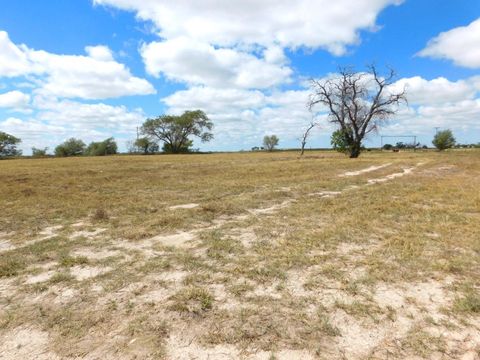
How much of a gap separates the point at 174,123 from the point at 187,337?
92483 mm

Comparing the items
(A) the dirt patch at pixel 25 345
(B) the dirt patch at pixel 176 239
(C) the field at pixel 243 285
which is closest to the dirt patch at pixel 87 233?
(C) the field at pixel 243 285

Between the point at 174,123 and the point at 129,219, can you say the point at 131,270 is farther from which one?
the point at 174,123

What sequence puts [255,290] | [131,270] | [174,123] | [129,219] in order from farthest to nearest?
[174,123], [129,219], [131,270], [255,290]

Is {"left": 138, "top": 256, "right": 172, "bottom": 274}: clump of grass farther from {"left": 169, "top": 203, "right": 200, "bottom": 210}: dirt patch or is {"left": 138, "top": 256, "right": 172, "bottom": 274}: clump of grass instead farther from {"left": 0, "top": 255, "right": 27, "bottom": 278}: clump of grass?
{"left": 169, "top": 203, "right": 200, "bottom": 210}: dirt patch

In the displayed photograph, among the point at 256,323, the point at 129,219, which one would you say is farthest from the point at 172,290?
the point at 129,219

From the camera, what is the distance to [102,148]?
9675 centimetres

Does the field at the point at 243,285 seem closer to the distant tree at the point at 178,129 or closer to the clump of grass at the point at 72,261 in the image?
the clump of grass at the point at 72,261

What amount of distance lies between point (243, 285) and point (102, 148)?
3924 inches

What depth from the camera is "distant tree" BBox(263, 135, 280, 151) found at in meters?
109

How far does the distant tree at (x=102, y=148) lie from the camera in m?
96.2

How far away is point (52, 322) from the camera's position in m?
3.78

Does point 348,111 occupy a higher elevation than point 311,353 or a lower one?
higher

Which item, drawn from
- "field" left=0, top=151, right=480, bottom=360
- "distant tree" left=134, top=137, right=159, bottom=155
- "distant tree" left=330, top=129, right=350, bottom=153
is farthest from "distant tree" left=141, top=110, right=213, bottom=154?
"field" left=0, top=151, right=480, bottom=360

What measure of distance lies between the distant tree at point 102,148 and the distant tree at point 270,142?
43.4 m
